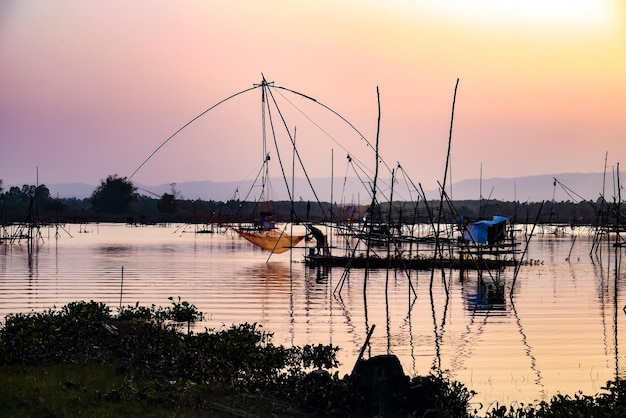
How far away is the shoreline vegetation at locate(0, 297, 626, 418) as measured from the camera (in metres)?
9.95

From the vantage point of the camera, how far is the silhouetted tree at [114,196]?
→ 12900 cm

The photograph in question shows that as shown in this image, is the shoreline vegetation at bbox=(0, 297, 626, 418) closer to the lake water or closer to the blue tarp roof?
the lake water

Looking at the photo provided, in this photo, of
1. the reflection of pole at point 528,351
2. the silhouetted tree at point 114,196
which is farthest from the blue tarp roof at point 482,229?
the silhouetted tree at point 114,196

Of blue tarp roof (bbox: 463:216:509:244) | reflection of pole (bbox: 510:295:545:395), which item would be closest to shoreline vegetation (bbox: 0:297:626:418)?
reflection of pole (bbox: 510:295:545:395)

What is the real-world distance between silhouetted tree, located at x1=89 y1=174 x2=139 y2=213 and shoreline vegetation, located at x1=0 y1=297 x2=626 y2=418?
118 m

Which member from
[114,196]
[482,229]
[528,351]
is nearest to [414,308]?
[528,351]

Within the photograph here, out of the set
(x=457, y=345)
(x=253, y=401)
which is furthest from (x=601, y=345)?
(x=253, y=401)

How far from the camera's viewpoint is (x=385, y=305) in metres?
24.9

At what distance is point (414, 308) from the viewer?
24.2 meters

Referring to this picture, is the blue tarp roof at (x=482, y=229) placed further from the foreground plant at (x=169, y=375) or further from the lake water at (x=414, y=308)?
the foreground plant at (x=169, y=375)

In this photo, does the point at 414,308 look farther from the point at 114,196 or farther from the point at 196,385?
the point at 114,196

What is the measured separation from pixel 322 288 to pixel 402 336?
37.1 ft

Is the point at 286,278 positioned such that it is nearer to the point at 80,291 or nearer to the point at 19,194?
the point at 80,291

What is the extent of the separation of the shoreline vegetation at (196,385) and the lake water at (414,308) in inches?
83.9
